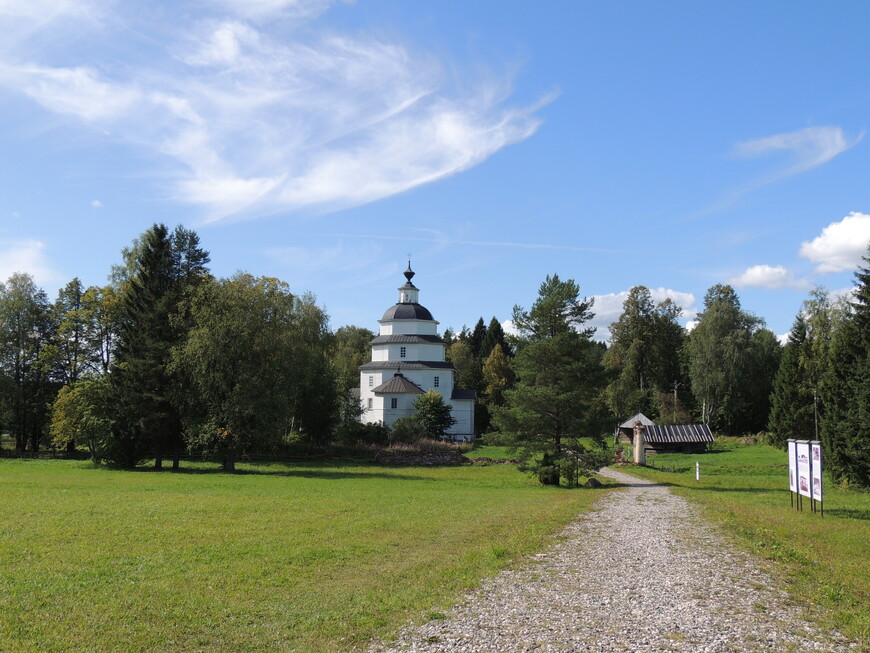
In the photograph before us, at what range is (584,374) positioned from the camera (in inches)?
1155

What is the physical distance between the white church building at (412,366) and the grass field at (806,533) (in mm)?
29245

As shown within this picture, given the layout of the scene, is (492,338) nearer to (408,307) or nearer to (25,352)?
(408,307)

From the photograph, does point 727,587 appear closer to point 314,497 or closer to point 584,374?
point 314,497

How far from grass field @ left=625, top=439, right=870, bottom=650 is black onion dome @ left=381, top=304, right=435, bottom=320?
33.1 metres

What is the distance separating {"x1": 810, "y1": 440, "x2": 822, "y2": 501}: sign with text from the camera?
17.5m

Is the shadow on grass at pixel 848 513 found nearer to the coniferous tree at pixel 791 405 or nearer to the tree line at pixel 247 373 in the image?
the tree line at pixel 247 373

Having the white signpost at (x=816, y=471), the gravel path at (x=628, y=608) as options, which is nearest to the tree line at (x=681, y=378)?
the white signpost at (x=816, y=471)

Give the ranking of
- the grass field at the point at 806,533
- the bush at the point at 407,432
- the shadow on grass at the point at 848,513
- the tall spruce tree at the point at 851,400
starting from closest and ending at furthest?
the grass field at the point at 806,533
the shadow on grass at the point at 848,513
the tall spruce tree at the point at 851,400
the bush at the point at 407,432

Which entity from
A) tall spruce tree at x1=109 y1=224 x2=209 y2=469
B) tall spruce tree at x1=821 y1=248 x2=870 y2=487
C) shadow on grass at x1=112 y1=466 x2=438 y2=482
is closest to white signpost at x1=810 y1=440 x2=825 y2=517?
tall spruce tree at x1=821 y1=248 x2=870 y2=487

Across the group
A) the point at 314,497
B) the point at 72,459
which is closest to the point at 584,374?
the point at 314,497

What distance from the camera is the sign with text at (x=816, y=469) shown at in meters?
17.5

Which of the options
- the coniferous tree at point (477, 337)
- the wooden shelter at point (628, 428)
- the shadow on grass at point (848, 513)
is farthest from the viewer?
the coniferous tree at point (477, 337)

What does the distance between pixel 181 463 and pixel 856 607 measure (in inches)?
1515

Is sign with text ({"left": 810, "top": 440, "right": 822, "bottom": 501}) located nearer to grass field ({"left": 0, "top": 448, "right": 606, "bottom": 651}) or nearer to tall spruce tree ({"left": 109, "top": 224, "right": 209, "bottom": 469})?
grass field ({"left": 0, "top": 448, "right": 606, "bottom": 651})
